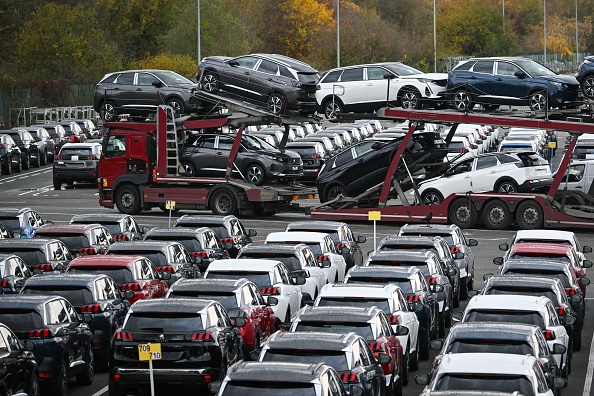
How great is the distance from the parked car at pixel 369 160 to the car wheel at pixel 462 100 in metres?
1.53

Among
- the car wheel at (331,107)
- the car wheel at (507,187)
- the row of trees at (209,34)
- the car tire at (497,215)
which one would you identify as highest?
the row of trees at (209,34)

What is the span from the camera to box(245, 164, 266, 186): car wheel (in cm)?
4012

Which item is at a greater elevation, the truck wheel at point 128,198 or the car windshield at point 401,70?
the car windshield at point 401,70

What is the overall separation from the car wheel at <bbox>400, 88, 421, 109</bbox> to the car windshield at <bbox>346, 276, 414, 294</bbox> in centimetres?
1881

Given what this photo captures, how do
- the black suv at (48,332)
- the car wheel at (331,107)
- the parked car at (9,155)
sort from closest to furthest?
the black suv at (48,332)
the car wheel at (331,107)
the parked car at (9,155)

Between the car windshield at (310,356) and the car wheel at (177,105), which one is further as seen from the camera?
the car wheel at (177,105)

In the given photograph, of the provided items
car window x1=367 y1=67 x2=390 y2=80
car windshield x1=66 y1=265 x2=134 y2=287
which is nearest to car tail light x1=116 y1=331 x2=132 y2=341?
car windshield x1=66 y1=265 x2=134 y2=287

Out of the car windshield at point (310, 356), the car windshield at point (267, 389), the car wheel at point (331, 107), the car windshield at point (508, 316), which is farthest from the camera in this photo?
the car wheel at point (331, 107)

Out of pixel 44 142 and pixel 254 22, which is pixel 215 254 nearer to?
pixel 44 142

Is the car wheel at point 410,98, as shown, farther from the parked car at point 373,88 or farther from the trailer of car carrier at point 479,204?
the trailer of car carrier at point 479,204

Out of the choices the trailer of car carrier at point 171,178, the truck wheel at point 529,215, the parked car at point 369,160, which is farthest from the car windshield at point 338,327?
the trailer of car carrier at point 171,178

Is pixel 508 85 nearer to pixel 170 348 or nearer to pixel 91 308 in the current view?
pixel 91 308

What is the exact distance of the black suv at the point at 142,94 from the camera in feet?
133

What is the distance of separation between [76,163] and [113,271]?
99.3ft
